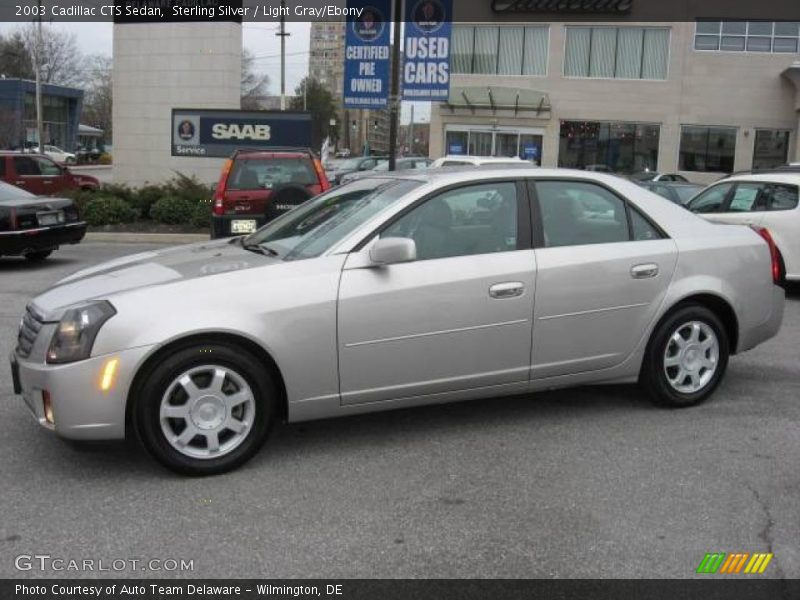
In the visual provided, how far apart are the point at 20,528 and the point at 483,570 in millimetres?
2011

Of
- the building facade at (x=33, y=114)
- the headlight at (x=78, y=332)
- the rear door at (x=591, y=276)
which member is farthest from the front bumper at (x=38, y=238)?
the building facade at (x=33, y=114)

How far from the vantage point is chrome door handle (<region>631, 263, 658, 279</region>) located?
5.11 metres

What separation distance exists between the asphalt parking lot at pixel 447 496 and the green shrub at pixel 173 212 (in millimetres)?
11584

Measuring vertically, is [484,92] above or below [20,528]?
above

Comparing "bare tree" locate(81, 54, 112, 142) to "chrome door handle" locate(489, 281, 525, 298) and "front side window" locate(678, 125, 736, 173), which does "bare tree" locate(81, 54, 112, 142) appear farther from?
"chrome door handle" locate(489, 281, 525, 298)

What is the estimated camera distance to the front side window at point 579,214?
16.5 feet

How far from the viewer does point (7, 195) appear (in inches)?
468

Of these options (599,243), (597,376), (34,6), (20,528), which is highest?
(34,6)

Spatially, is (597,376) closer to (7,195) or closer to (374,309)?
(374,309)

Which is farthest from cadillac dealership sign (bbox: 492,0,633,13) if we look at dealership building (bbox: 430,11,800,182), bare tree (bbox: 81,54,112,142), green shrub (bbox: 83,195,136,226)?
bare tree (bbox: 81,54,112,142)

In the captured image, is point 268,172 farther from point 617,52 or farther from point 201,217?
point 617,52

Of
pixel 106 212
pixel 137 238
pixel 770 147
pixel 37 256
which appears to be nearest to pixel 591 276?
pixel 37 256

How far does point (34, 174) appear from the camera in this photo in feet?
59.4

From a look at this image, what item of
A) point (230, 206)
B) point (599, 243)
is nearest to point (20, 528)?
point (599, 243)
